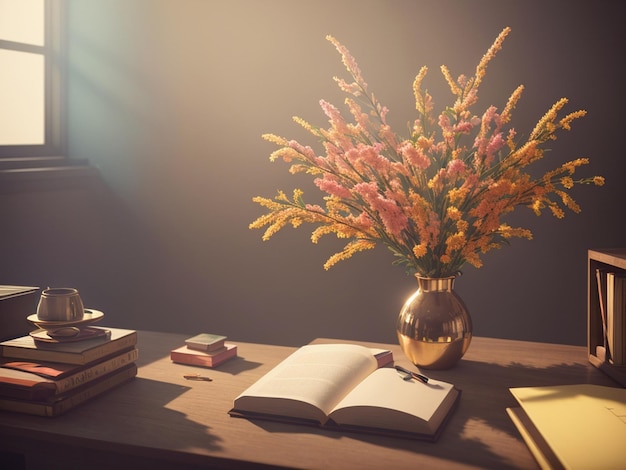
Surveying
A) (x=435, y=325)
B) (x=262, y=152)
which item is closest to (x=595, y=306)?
(x=435, y=325)

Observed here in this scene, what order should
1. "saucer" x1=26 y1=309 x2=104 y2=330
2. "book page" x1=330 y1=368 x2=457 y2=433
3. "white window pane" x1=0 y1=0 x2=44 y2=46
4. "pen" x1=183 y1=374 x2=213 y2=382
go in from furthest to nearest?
1. "white window pane" x1=0 y1=0 x2=44 y2=46
2. "pen" x1=183 y1=374 x2=213 y2=382
3. "saucer" x1=26 y1=309 x2=104 y2=330
4. "book page" x1=330 y1=368 x2=457 y2=433

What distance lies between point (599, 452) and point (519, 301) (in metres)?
1.64

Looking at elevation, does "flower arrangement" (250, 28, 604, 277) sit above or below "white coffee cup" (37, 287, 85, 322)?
above

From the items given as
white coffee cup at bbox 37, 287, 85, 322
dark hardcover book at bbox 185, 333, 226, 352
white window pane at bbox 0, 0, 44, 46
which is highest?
white window pane at bbox 0, 0, 44, 46

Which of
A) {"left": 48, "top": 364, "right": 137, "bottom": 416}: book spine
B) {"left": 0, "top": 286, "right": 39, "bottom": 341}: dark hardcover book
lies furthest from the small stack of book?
{"left": 0, "top": 286, "right": 39, "bottom": 341}: dark hardcover book

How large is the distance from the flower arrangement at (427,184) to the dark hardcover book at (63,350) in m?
0.41

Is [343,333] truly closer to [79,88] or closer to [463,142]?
[463,142]

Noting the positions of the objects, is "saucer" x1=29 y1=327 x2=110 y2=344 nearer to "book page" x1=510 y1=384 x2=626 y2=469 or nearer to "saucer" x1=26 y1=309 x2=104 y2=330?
"saucer" x1=26 y1=309 x2=104 y2=330

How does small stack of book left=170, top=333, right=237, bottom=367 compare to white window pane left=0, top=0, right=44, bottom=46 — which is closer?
small stack of book left=170, top=333, right=237, bottom=367

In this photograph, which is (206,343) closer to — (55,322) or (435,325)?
(55,322)

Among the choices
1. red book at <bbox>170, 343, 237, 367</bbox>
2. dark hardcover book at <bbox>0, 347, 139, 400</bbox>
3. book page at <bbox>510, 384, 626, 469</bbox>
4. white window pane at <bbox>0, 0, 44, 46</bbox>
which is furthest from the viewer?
white window pane at <bbox>0, 0, 44, 46</bbox>

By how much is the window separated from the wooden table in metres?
1.69

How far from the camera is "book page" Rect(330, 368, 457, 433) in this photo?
4.22 feet

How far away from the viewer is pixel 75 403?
143 cm
